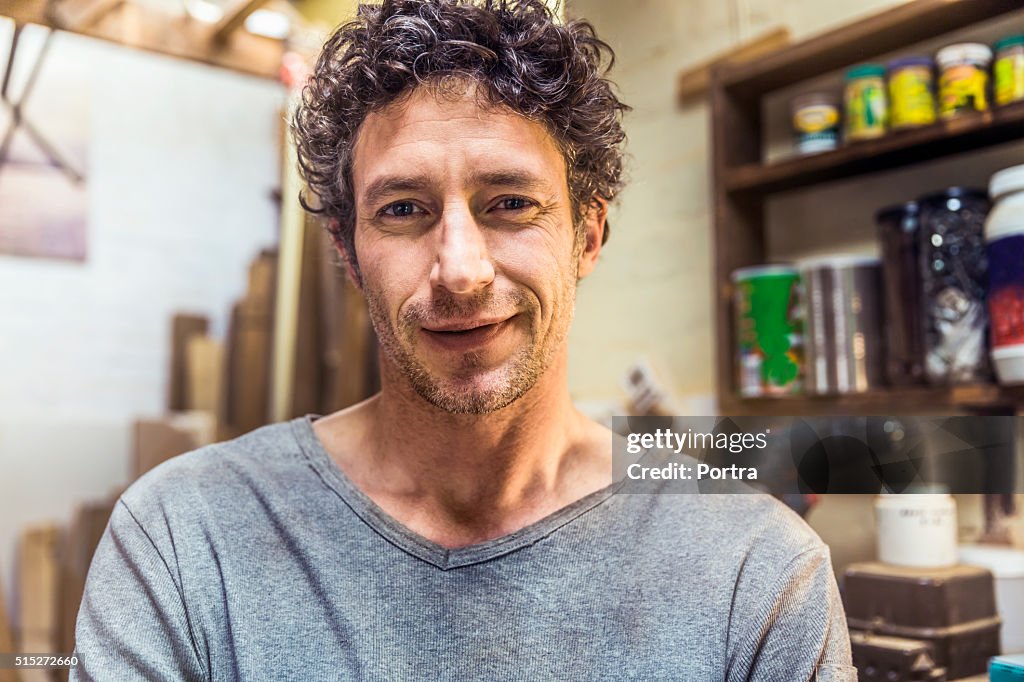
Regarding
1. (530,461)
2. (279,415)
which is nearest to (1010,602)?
(530,461)

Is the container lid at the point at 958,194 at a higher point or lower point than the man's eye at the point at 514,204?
higher

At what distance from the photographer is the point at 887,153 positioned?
1034 millimetres

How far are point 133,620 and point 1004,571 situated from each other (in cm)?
77

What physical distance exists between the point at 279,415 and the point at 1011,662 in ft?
4.84

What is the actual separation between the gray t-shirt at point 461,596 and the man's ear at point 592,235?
0.22 metres

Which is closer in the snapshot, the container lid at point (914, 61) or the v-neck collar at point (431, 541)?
the v-neck collar at point (431, 541)

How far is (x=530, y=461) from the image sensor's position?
2.86 ft

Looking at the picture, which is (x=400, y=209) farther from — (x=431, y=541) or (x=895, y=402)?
(x=895, y=402)

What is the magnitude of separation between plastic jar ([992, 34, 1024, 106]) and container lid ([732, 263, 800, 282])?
0.31 meters

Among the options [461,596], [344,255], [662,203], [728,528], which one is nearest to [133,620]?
[461,596]

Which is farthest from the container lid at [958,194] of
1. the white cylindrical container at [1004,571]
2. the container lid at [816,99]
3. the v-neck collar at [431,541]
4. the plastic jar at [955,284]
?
the v-neck collar at [431,541]

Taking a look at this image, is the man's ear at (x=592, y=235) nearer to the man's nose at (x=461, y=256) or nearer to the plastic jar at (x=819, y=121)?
the man's nose at (x=461, y=256)

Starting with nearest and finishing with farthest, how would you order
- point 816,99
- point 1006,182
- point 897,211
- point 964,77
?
1. point 1006,182
2. point 964,77
3. point 897,211
4. point 816,99

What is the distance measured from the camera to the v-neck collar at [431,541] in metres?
0.81
